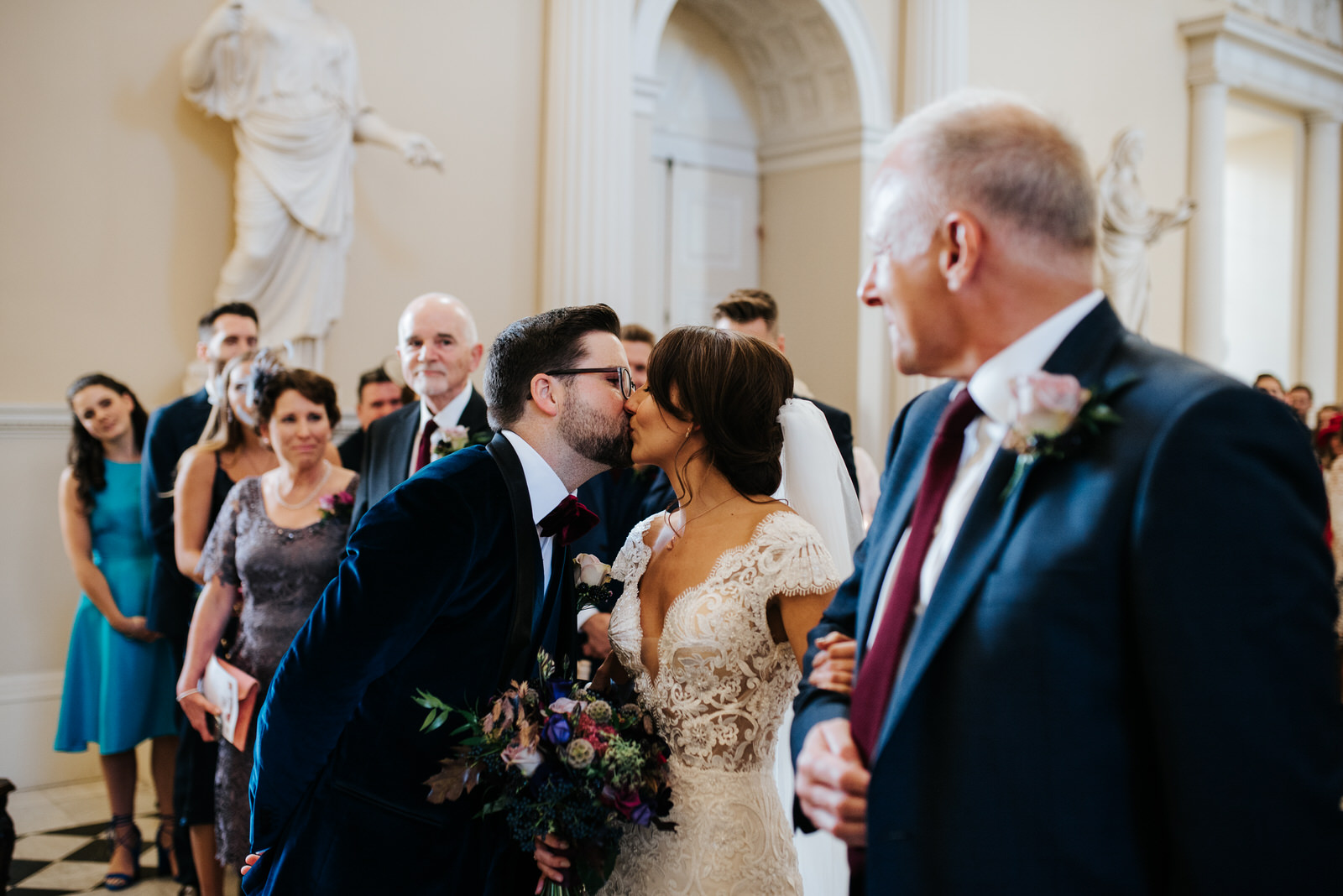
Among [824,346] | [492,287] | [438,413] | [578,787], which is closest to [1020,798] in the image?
[578,787]

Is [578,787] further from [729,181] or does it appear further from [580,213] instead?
[729,181]

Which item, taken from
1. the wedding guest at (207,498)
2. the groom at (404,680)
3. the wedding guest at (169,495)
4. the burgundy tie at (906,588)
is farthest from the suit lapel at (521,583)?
the wedding guest at (169,495)

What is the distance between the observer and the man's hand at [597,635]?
3393 mm

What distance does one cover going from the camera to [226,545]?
140 inches

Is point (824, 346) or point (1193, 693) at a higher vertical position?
point (824, 346)

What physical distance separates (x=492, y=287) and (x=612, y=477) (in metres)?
3.00

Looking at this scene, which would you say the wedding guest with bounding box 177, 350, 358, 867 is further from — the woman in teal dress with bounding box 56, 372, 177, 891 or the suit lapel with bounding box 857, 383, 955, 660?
the suit lapel with bounding box 857, 383, 955, 660

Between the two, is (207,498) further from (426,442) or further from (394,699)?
(394,699)

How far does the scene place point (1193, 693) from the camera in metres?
1.05

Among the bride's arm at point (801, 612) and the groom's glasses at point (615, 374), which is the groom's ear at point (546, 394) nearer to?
the groom's glasses at point (615, 374)

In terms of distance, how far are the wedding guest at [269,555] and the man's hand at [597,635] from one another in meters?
0.88

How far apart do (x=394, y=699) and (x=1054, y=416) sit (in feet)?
4.51

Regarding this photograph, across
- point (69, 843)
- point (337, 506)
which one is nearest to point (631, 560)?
point (337, 506)

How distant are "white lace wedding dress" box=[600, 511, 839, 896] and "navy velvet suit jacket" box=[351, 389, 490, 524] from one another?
71.2 inches
